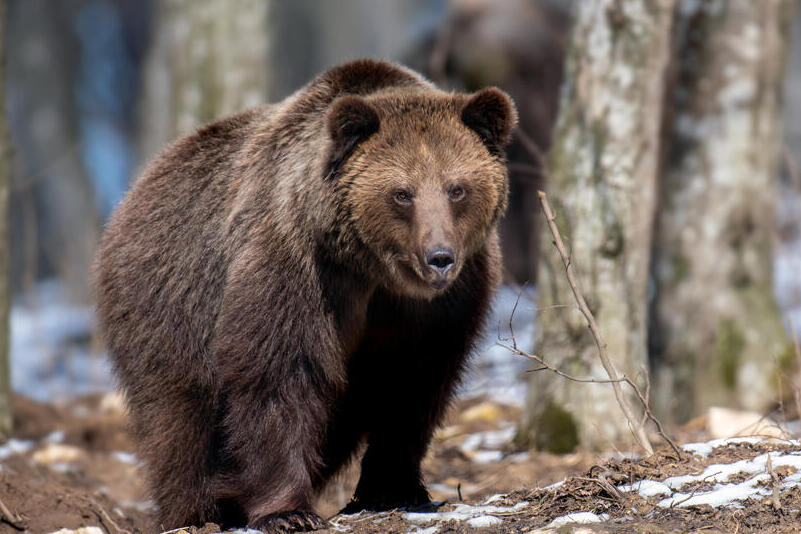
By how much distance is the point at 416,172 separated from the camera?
4.62 m

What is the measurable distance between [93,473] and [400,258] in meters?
3.64

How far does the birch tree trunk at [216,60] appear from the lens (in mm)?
9086

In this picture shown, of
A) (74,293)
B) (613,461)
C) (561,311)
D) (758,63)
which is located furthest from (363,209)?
(74,293)

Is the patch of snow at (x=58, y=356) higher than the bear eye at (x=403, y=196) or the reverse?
the reverse

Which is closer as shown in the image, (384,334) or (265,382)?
(265,382)

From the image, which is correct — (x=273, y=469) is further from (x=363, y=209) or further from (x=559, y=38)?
(x=559, y=38)

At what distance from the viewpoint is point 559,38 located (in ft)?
40.4

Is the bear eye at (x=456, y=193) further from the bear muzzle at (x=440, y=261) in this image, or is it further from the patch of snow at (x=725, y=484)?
the patch of snow at (x=725, y=484)

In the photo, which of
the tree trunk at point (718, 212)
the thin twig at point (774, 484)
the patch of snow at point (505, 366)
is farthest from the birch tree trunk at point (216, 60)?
the thin twig at point (774, 484)

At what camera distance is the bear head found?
4574 millimetres

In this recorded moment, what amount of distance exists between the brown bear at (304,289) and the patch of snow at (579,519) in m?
1.03

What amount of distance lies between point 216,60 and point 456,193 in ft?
16.8

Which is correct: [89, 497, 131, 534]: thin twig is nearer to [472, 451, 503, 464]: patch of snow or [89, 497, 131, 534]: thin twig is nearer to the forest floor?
the forest floor

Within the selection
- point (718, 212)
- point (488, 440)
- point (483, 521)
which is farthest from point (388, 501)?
point (718, 212)
